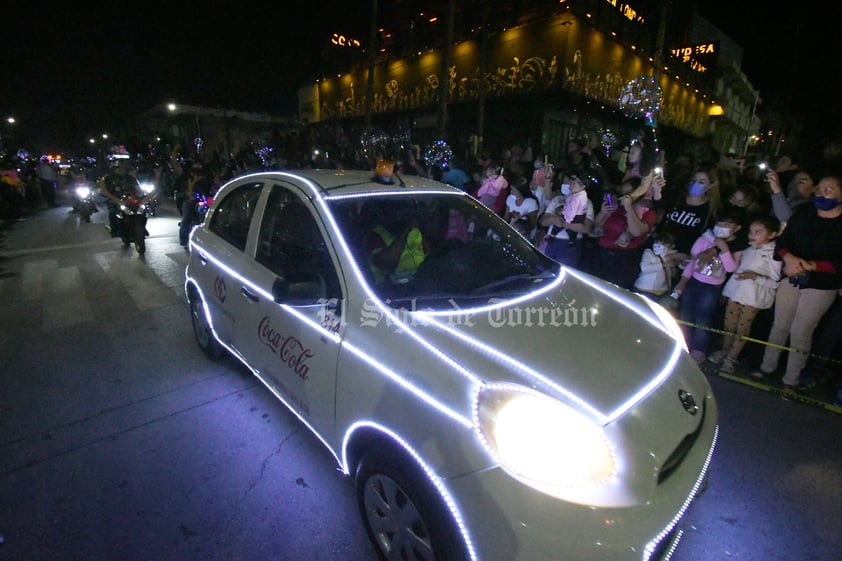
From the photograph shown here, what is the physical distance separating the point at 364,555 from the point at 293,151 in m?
16.9

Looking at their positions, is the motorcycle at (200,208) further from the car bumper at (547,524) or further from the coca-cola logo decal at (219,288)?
the car bumper at (547,524)

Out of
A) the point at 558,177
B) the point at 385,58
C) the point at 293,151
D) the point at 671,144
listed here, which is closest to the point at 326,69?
the point at 385,58

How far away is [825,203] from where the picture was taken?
328 centimetres

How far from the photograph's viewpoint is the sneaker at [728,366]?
13.2 ft

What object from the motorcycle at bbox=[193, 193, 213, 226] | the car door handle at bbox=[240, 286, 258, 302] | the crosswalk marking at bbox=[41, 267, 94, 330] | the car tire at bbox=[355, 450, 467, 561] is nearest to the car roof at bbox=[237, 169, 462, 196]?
the car door handle at bbox=[240, 286, 258, 302]

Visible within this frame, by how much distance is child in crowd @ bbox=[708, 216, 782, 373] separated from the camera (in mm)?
3729

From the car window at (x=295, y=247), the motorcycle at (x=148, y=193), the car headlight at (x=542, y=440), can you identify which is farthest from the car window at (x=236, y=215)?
the motorcycle at (x=148, y=193)

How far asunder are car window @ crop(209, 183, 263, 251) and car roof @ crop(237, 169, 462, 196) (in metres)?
0.16

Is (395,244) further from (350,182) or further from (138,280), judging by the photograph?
(138,280)

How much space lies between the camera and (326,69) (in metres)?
26.2

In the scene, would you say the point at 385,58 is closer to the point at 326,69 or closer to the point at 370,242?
the point at 326,69

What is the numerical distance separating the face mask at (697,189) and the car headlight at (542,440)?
390 cm

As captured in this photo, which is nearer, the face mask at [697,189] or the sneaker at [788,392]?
the sneaker at [788,392]

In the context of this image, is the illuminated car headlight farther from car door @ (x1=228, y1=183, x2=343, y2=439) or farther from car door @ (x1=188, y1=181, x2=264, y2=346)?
car door @ (x1=188, y1=181, x2=264, y2=346)
